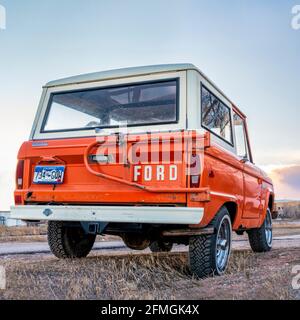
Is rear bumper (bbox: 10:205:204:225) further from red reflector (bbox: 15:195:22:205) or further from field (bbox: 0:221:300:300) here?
field (bbox: 0:221:300:300)

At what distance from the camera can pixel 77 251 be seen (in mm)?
6844

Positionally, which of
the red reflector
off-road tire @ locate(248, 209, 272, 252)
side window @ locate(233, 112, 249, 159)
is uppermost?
side window @ locate(233, 112, 249, 159)

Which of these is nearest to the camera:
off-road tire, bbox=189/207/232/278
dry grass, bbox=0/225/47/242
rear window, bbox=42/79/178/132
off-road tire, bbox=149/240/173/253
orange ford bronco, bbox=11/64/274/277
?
orange ford bronco, bbox=11/64/274/277

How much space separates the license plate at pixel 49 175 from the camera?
18.4 feet

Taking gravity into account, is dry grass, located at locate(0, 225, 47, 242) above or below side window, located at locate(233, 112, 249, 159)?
below

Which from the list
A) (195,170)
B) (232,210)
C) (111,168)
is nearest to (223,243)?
(232,210)

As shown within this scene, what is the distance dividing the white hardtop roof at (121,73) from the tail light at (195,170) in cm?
110

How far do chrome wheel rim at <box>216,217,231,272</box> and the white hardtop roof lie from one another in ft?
6.13

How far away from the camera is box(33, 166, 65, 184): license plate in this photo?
5.60 meters

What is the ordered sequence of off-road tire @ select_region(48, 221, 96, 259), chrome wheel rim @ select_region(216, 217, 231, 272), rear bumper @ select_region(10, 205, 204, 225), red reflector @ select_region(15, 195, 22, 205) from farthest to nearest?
1. off-road tire @ select_region(48, 221, 96, 259)
2. red reflector @ select_region(15, 195, 22, 205)
3. chrome wheel rim @ select_region(216, 217, 231, 272)
4. rear bumper @ select_region(10, 205, 204, 225)

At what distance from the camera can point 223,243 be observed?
5.73 metres

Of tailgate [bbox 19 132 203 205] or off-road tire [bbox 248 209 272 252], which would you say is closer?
tailgate [bbox 19 132 203 205]

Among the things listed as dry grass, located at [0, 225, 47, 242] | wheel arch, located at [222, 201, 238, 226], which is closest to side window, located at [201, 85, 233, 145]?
wheel arch, located at [222, 201, 238, 226]

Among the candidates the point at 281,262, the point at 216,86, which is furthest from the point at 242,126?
the point at 281,262
